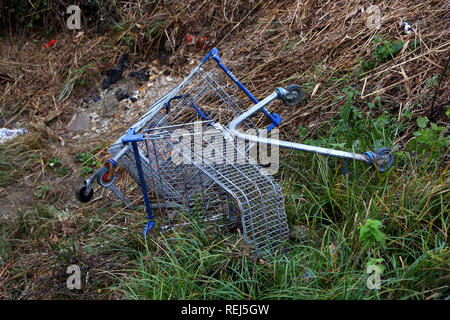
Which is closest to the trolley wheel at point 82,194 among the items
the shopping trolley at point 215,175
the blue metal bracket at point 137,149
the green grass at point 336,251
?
the shopping trolley at point 215,175

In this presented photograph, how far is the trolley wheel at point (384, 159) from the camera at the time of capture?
2.62 m

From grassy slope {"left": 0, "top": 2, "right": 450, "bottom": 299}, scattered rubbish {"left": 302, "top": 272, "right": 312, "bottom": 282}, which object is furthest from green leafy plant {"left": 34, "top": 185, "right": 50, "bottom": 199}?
scattered rubbish {"left": 302, "top": 272, "right": 312, "bottom": 282}

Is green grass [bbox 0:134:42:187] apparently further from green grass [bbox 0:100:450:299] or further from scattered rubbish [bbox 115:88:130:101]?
green grass [bbox 0:100:450:299]

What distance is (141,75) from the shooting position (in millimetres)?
5184

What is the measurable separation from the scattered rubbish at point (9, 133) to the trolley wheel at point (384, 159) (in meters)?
3.96

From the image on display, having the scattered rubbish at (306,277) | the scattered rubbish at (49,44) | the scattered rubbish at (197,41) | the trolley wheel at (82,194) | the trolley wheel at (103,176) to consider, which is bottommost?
the scattered rubbish at (306,277)

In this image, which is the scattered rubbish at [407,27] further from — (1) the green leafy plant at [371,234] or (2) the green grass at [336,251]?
(1) the green leafy plant at [371,234]

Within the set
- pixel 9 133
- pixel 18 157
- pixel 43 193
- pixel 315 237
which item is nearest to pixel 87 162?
pixel 43 193

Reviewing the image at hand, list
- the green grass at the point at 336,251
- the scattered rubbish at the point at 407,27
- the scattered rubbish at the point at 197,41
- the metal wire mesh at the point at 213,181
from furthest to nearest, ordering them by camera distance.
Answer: the scattered rubbish at the point at 197,41 < the scattered rubbish at the point at 407,27 < the metal wire mesh at the point at 213,181 < the green grass at the point at 336,251

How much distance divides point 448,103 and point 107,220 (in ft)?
9.09

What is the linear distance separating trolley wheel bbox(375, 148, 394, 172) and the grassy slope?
1.7 inches

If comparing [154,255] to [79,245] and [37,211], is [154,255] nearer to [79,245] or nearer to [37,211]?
[79,245]

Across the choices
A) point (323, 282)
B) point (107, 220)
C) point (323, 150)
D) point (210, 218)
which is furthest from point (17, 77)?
point (323, 282)

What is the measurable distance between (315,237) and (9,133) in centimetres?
388
